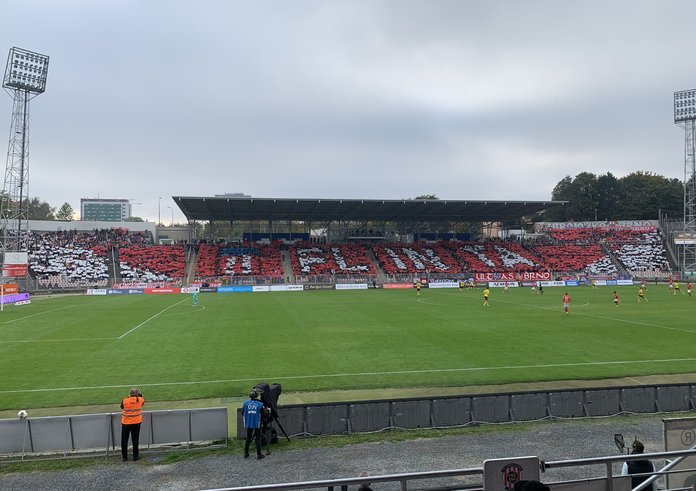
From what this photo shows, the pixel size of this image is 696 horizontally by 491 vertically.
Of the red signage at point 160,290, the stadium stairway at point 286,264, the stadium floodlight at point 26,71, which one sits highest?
the stadium floodlight at point 26,71

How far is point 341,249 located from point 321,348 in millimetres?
54763

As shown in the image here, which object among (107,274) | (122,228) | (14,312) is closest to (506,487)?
(14,312)

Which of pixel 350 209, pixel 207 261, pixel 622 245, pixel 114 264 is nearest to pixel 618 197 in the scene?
pixel 622 245

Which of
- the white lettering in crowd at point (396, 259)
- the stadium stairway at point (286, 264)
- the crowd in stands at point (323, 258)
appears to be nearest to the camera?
the crowd in stands at point (323, 258)

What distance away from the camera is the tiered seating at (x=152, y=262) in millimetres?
65188

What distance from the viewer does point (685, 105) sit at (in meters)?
68.0

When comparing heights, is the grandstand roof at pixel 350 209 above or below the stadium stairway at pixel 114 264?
above

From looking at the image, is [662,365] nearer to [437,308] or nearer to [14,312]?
[437,308]

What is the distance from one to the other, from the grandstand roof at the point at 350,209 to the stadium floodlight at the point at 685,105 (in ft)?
65.1

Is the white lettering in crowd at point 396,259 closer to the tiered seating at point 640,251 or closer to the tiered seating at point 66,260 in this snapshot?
the tiered seating at point 640,251

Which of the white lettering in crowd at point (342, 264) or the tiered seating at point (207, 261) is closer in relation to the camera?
the tiered seating at point (207, 261)

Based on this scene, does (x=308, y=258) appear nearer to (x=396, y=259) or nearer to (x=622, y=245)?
(x=396, y=259)

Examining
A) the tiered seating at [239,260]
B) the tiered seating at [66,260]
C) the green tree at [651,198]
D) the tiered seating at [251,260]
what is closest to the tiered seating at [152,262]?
the tiered seating at [66,260]

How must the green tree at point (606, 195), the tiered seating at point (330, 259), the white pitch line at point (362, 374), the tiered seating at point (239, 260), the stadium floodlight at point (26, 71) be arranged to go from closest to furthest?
→ the white pitch line at point (362, 374), the stadium floodlight at point (26, 71), the tiered seating at point (239, 260), the tiered seating at point (330, 259), the green tree at point (606, 195)
